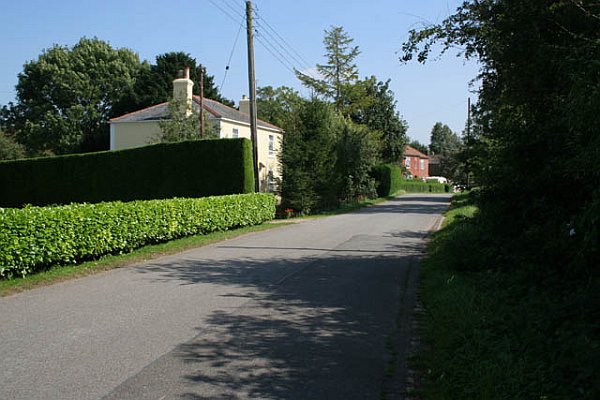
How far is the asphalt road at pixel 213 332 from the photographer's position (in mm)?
4766

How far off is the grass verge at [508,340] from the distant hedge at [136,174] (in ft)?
53.0

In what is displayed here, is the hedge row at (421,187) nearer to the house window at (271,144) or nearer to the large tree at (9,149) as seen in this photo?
the house window at (271,144)

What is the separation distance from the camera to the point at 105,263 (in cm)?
1154

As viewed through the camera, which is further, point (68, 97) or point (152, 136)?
point (68, 97)

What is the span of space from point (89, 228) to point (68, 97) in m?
50.0

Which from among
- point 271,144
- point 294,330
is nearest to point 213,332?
point 294,330

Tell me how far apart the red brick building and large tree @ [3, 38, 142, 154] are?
59.2 m

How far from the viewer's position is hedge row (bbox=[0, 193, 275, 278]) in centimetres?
977

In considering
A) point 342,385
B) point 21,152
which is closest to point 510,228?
point 342,385

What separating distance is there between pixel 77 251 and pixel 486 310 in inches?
336

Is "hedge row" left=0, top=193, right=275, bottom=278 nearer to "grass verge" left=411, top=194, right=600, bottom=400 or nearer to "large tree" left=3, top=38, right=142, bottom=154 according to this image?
"grass verge" left=411, top=194, right=600, bottom=400

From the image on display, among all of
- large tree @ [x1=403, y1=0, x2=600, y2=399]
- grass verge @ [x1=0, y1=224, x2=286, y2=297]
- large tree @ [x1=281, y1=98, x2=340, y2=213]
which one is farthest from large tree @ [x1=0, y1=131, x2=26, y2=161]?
large tree @ [x1=403, y1=0, x2=600, y2=399]

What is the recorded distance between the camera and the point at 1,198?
33.6 metres

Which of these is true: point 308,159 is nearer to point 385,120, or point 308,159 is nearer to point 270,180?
point 270,180
